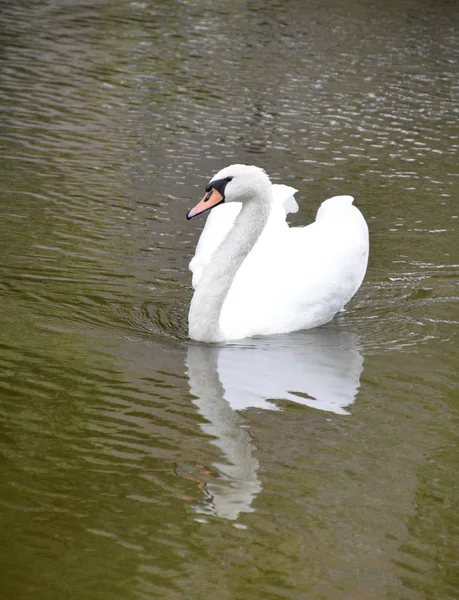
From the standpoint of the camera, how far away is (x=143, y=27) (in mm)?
21094

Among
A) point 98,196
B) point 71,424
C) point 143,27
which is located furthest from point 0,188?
point 143,27

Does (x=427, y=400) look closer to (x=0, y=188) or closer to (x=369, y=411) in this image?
(x=369, y=411)

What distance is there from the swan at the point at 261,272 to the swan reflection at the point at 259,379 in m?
0.13

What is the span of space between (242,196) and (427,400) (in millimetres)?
1591

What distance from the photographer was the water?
423 cm

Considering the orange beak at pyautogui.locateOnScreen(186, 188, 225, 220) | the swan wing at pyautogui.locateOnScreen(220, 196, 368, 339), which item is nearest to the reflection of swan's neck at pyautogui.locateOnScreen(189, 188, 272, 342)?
the swan wing at pyautogui.locateOnScreen(220, 196, 368, 339)

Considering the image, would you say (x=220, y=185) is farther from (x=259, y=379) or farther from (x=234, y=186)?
(x=259, y=379)

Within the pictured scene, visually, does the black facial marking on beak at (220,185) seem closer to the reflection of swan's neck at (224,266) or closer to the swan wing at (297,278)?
the reflection of swan's neck at (224,266)

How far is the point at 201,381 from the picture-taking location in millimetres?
6059

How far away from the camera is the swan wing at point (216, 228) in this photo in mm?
7273

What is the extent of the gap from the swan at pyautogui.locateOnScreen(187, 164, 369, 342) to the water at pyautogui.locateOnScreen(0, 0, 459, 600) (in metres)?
0.14

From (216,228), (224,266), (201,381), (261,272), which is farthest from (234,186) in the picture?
(201,381)

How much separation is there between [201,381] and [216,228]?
1.67 metres

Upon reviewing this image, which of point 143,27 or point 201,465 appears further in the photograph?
point 143,27
